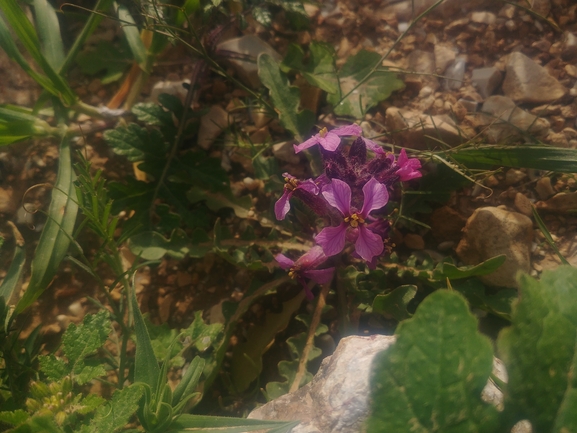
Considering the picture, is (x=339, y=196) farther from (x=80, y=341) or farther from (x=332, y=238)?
(x=80, y=341)

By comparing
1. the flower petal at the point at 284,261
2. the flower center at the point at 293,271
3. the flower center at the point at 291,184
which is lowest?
the flower center at the point at 293,271

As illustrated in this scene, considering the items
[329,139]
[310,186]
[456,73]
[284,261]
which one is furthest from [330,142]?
[456,73]

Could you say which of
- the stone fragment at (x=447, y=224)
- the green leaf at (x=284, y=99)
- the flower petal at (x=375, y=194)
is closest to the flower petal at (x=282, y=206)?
the flower petal at (x=375, y=194)

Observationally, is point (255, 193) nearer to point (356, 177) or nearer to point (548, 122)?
point (356, 177)

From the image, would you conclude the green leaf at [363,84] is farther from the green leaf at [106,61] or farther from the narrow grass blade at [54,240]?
the narrow grass blade at [54,240]

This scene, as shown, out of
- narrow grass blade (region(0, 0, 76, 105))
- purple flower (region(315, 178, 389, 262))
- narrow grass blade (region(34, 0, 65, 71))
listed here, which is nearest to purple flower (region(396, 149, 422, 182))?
purple flower (region(315, 178, 389, 262))

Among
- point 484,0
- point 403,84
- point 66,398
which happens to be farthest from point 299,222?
point 484,0

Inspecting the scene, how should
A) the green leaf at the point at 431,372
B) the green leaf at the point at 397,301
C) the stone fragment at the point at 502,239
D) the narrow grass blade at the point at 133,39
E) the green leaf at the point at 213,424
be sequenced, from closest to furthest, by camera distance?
the green leaf at the point at 431,372 → the green leaf at the point at 213,424 → the green leaf at the point at 397,301 → the stone fragment at the point at 502,239 → the narrow grass blade at the point at 133,39
